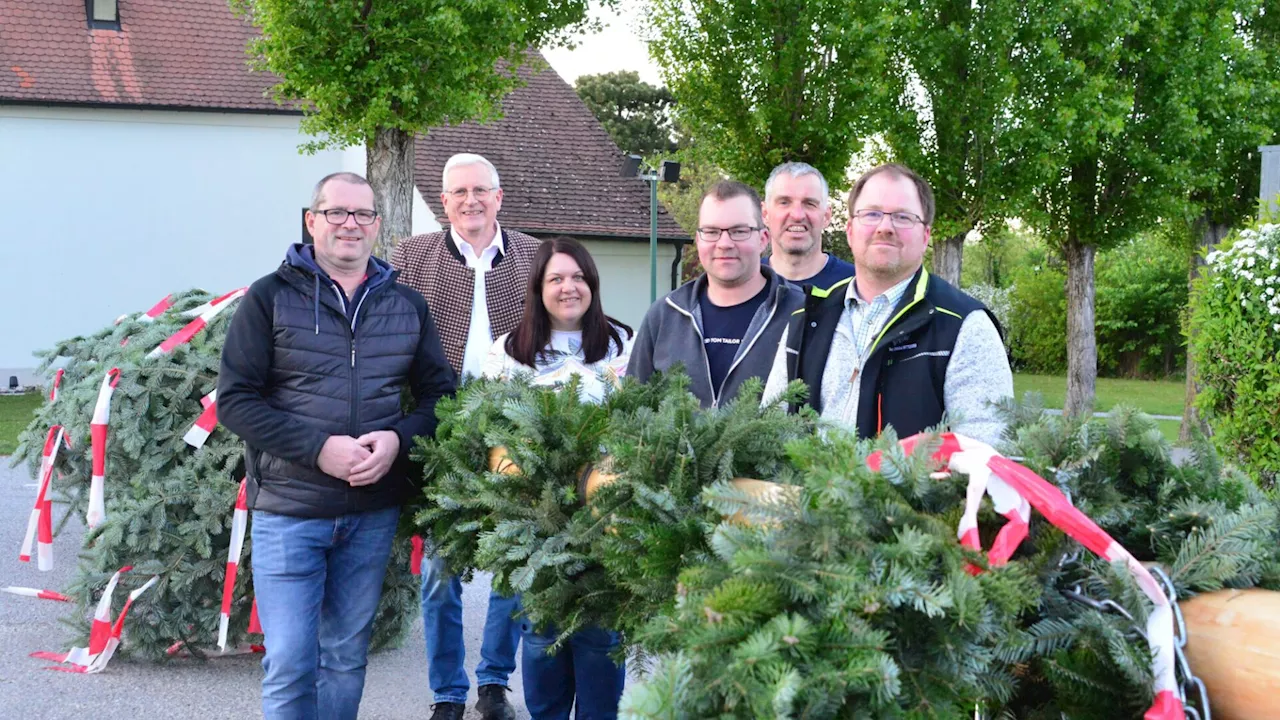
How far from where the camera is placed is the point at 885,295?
3.47m

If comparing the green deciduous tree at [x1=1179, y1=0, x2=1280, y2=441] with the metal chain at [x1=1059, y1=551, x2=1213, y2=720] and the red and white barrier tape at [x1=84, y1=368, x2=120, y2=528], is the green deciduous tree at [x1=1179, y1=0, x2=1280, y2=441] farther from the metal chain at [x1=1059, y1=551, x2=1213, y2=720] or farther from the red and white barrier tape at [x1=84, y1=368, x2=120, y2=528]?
the metal chain at [x1=1059, y1=551, x2=1213, y2=720]

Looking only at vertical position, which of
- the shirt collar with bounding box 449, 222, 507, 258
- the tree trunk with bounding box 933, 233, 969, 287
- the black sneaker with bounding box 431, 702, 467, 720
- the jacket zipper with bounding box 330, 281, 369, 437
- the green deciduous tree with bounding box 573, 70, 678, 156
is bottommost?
the black sneaker with bounding box 431, 702, 467, 720

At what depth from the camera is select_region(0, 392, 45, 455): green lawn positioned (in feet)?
46.4

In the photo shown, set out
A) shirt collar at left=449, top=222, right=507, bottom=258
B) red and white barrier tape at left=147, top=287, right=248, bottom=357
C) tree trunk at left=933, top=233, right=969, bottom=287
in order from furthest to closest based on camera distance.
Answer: tree trunk at left=933, top=233, right=969, bottom=287, red and white barrier tape at left=147, top=287, right=248, bottom=357, shirt collar at left=449, top=222, right=507, bottom=258

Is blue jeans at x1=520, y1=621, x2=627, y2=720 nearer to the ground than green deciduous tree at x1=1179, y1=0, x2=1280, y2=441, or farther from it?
nearer to the ground

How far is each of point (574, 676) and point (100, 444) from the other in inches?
97.3

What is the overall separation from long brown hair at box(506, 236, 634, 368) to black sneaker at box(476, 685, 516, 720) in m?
1.49

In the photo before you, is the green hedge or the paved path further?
the green hedge

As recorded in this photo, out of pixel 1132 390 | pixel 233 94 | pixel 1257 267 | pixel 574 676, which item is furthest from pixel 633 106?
pixel 574 676

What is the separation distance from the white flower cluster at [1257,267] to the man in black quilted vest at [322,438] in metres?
5.19

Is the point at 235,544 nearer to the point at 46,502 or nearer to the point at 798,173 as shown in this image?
the point at 46,502

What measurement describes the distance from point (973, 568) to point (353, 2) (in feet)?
48.6

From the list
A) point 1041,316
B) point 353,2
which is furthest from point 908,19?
point 1041,316

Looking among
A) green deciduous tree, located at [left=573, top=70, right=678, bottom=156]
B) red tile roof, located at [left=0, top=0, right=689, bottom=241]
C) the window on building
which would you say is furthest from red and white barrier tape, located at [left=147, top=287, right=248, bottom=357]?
green deciduous tree, located at [left=573, top=70, right=678, bottom=156]
